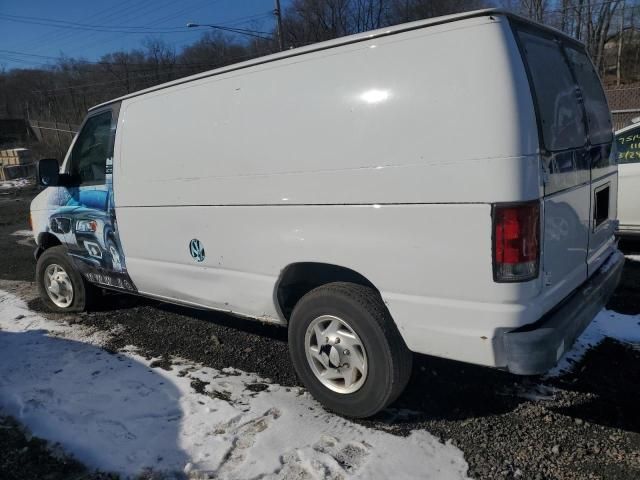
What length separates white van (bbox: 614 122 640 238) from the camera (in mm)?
6094

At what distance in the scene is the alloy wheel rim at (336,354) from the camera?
3.07 m

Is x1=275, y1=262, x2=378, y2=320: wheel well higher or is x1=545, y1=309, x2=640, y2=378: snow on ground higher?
x1=275, y1=262, x2=378, y2=320: wheel well

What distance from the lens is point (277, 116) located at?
10.6 feet

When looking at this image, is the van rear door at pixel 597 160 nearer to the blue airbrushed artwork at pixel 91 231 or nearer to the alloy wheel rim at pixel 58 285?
the blue airbrushed artwork at pixel 91 231

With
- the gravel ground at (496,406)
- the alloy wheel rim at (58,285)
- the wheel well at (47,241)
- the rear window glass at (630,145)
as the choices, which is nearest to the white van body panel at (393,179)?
the gravel ground at (496,406)

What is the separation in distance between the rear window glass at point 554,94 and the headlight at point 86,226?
3.85m

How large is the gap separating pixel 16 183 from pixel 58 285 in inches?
863

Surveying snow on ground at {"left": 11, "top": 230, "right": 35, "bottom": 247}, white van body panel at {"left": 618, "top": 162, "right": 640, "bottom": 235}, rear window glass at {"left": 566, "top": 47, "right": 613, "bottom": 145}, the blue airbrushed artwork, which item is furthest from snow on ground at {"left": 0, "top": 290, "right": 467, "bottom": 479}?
snow on ground at {"left": 11, "top": 230, "right": 35, "bottom": 247}

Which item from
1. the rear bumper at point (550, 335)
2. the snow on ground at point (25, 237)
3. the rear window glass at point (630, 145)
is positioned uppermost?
the rear window glass at point (630, 145)

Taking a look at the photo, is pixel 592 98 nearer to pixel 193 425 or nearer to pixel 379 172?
pixel 379 172

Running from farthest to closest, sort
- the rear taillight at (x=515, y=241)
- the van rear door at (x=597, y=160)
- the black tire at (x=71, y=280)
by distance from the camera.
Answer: the black tire at (x=71, y=280) → the van rear door at (x=597, y=160) → the rear taillight at (x=515, y=241)

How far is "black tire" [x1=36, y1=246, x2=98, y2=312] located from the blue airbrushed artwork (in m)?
0.13

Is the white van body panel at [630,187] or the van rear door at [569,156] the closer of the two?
the van rear door at [569,156]

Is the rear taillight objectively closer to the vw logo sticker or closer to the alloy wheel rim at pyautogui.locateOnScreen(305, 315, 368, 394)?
the alloy wheel rim at pyautogui.locateOnScreen(305, 315, 368, 394)
